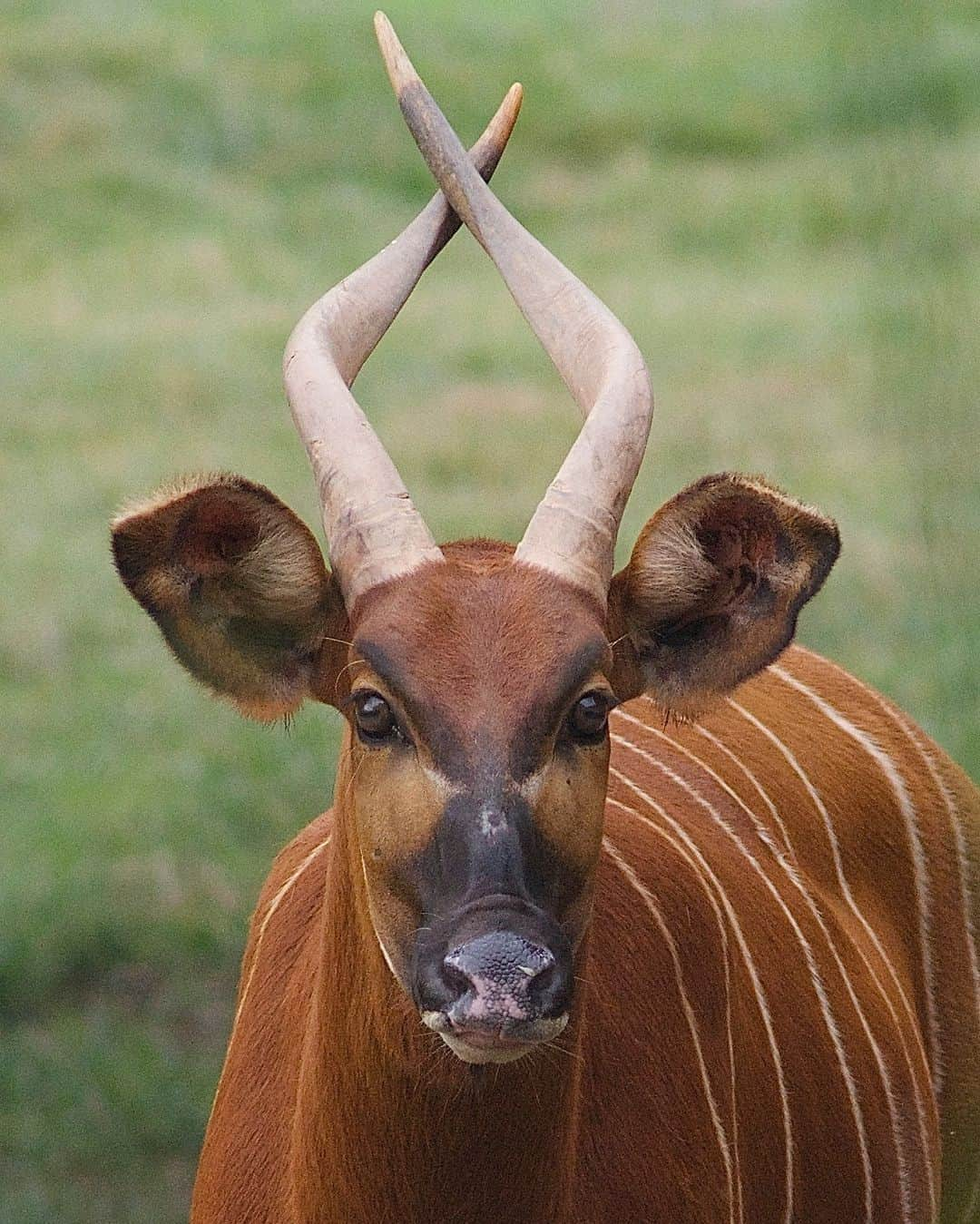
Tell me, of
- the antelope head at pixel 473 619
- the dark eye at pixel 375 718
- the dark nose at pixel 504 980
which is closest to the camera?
the dark nose at pixel 504 980

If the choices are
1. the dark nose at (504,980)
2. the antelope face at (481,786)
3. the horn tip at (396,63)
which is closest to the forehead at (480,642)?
the antelope face at (481,786)

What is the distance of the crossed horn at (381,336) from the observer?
10.8ft

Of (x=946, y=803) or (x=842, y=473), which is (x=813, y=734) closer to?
(x=946, y=803)

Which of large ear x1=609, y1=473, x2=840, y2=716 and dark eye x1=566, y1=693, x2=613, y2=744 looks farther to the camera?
large ear x1=609, y1=473, x2=840, y2=716

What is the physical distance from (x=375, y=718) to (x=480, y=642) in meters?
0.18

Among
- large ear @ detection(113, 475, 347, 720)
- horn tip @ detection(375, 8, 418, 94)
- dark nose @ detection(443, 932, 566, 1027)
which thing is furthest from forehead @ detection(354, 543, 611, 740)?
horn tip @ detection(375, 8, 418, 94)

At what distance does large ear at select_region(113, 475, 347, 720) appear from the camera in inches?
130

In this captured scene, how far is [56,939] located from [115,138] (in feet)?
21.1

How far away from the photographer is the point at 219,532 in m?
3.38

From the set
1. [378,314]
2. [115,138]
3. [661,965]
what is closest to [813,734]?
[661,965]

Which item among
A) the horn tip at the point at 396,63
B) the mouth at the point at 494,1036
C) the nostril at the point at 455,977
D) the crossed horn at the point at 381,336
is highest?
the horn tip at the point at 396,63

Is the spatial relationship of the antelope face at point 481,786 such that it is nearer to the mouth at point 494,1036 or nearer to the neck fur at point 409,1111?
the mouth at point 494,1036

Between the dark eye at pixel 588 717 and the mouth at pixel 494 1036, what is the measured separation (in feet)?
1.36

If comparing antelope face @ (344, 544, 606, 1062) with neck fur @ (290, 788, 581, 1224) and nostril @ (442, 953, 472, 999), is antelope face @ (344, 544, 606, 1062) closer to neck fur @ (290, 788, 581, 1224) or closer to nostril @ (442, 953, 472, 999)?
nostril @ (442, 953, 472, 999)
